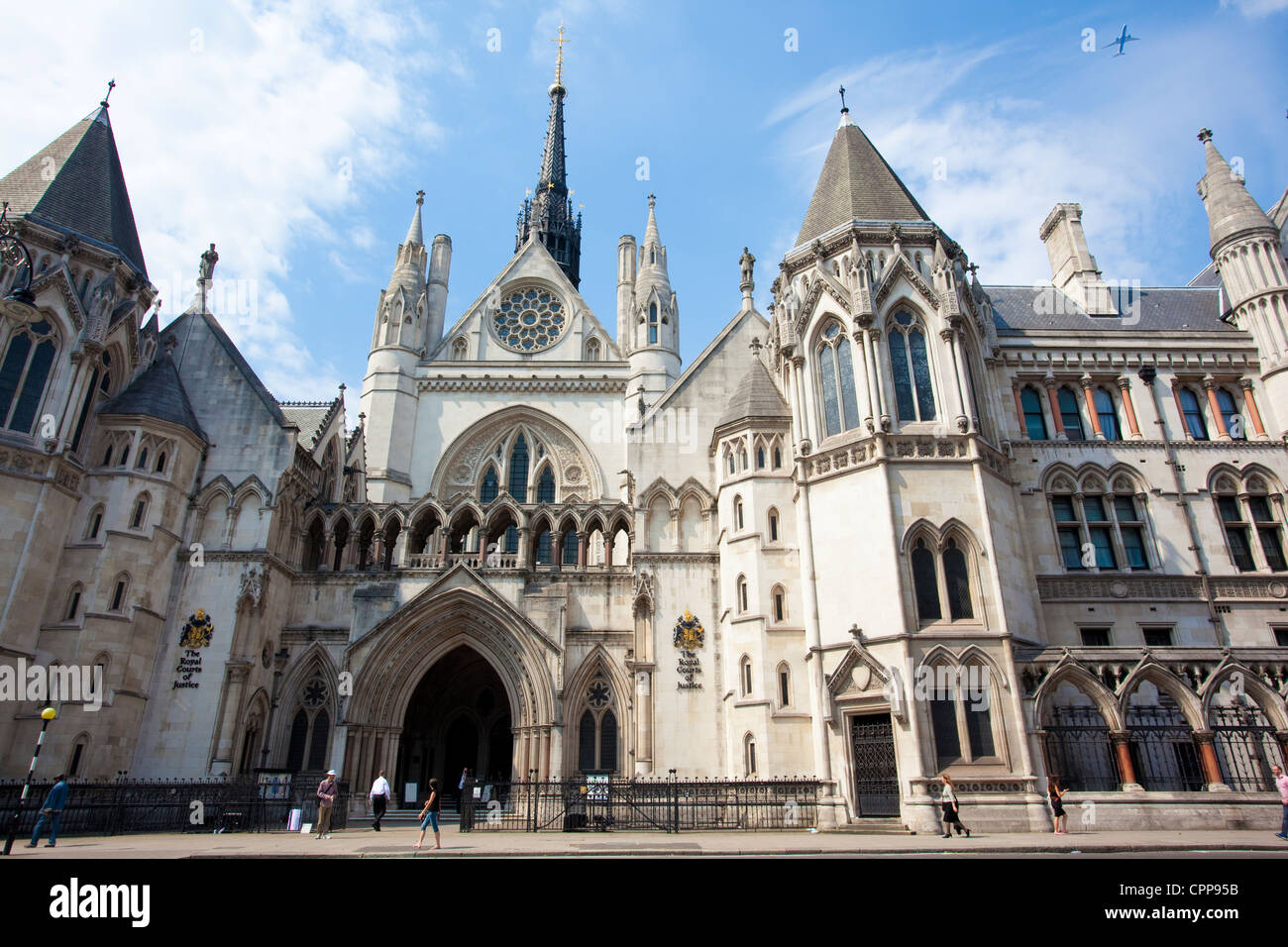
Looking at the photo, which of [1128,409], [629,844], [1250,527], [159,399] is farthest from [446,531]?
[1250,527]

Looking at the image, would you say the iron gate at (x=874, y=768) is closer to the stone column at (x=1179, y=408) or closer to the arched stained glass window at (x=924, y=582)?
the arched stained glass window at (x=924, y=582)

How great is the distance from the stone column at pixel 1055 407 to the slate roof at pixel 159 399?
26.3 m

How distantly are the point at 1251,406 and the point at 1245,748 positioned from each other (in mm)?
11264

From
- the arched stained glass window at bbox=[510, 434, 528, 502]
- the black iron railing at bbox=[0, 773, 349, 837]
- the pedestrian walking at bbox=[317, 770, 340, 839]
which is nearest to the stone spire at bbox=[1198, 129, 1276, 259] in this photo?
the arched stained glass window at bbox=[510, 434, 528, 502]

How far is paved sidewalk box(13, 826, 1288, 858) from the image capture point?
11328 mm

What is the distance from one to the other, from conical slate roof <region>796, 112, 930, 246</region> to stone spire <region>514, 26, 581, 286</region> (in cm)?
2910

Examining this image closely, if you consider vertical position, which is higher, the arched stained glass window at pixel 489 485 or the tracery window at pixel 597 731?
the arched stained glass window at pixel 489 485

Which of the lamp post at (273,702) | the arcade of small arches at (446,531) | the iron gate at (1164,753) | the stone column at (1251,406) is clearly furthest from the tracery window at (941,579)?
the lamp post at (273,702)

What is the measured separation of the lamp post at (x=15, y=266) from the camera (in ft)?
68.8

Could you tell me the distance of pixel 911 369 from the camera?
20.7 metres

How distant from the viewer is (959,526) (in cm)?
1877
